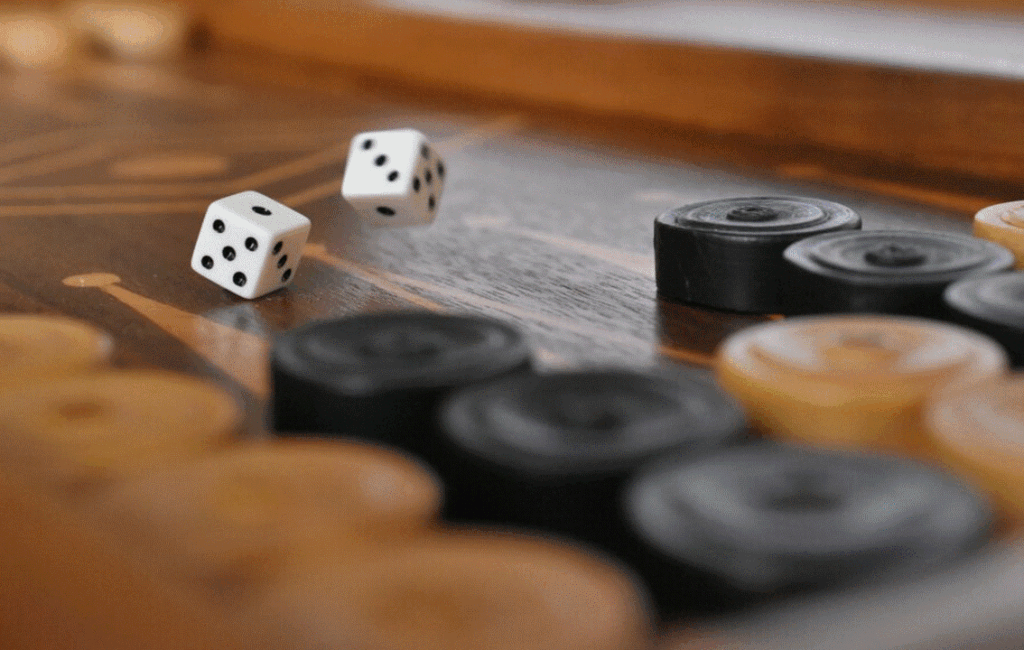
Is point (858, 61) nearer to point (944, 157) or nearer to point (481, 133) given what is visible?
point (944, 157)

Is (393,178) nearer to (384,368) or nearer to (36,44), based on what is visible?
(384,368)

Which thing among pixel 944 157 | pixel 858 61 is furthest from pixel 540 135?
pixel 944 157

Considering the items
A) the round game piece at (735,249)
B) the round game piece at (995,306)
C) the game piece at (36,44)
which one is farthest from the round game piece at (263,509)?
the game piece at (36,44)

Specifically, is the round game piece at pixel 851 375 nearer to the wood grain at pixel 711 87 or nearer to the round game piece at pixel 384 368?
the round game piece at pixel 384 368

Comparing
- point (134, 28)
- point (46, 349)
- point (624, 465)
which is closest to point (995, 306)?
point (624, 465)

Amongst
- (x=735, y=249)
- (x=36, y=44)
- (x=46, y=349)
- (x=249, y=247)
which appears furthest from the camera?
(x=36, y=44)

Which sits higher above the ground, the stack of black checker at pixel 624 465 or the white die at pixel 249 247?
the stack of black checker at pixel 624 465

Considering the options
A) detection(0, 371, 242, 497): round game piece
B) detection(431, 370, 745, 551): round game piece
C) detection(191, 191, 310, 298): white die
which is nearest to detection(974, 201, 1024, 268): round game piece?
detection(431, 370, 745, 551): round game piece
